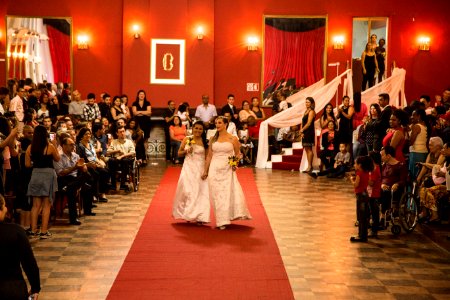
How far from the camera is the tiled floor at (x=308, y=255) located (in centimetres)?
746

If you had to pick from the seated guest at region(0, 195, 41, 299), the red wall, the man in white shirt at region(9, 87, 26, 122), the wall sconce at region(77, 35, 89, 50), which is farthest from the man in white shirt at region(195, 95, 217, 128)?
the seated guest at region(0, 195, 41, 299)

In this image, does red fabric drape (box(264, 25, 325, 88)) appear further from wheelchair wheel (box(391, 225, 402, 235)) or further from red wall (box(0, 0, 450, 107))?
wheelchair wheel (box(391, 225, 402, 235))

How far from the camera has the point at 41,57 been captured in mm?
19500

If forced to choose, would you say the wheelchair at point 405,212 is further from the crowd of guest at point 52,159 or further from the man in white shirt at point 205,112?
the man in white shirt at point 205,112

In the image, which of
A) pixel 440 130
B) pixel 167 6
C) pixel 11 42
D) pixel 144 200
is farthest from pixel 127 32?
pixel 440 130

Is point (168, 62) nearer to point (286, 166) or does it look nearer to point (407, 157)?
point (286, 166)

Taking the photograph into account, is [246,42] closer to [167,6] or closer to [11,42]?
[167,6]

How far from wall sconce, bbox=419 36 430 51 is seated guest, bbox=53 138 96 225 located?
466 inches

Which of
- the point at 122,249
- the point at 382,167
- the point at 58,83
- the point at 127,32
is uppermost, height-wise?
the point at 127,32

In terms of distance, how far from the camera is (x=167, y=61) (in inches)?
773

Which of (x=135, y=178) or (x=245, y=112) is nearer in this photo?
(x=135, y=178)

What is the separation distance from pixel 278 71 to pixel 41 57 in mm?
5919

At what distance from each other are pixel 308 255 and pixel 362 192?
127 centimetres

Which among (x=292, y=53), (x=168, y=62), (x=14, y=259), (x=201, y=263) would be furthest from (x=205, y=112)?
(x=14, y=259)
